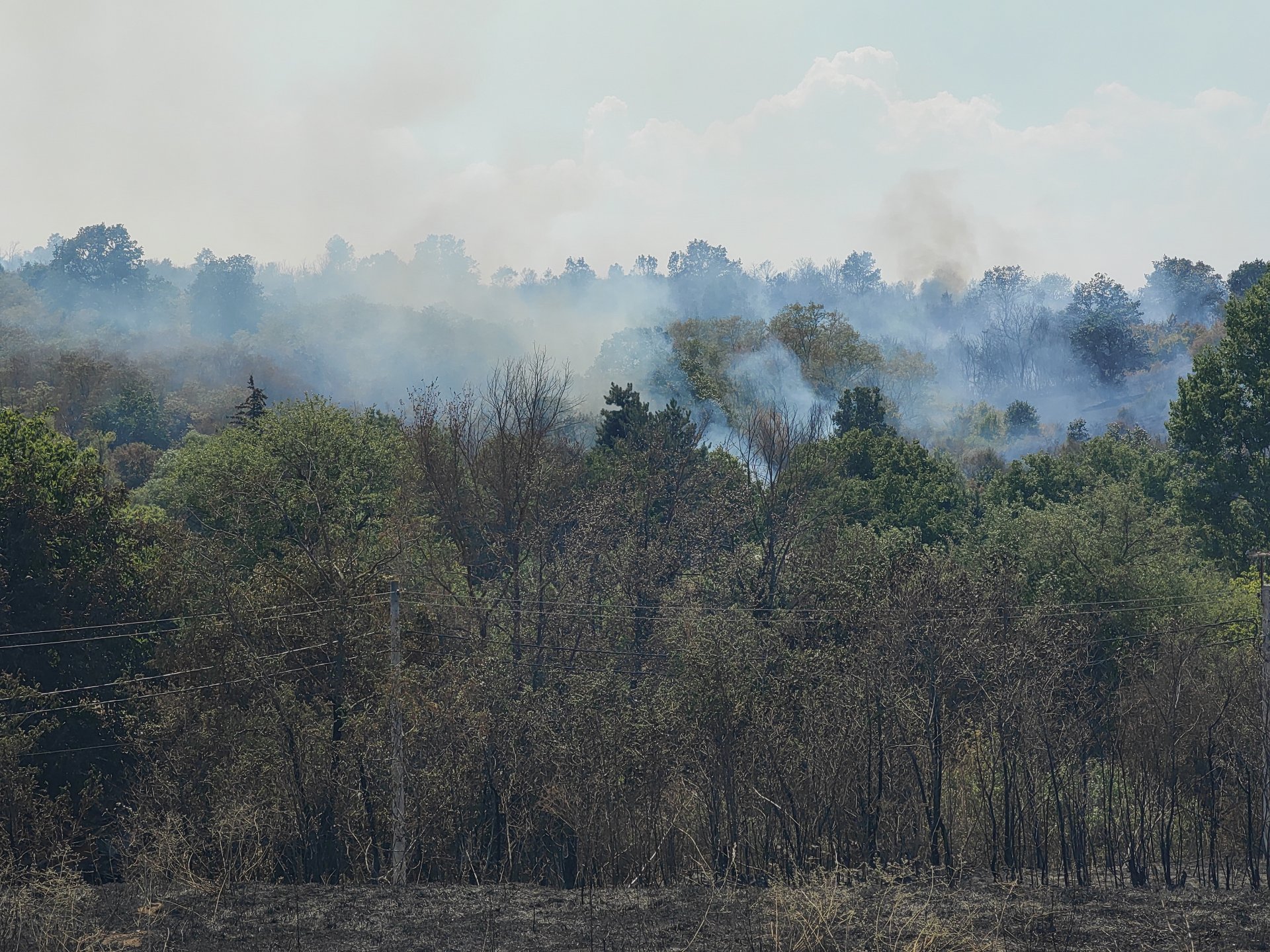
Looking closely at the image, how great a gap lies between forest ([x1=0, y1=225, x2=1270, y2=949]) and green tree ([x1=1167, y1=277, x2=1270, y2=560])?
0.14 m

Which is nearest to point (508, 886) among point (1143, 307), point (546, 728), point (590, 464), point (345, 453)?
point (546, 728)

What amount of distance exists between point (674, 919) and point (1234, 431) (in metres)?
36.1

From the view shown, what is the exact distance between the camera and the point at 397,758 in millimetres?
23406

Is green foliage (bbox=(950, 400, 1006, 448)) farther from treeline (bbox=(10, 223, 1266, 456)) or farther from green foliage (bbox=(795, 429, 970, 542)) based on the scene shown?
green foliage (bbox=(795, 429, 970, 542))

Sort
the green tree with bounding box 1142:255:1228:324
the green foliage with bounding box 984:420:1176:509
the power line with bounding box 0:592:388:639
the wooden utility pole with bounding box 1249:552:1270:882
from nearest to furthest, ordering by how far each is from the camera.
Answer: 1. the wooden utility pole with bounding box 1249:552:1270:882
2. the power line with bounding box 0:592:388:639
3. the green foliage with bounding box 984:420:1176:509
4. the green tree with bounding box 1142:255:1228:324

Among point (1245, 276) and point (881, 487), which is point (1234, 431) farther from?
point (1245, 276)

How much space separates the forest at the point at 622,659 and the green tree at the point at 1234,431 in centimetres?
14

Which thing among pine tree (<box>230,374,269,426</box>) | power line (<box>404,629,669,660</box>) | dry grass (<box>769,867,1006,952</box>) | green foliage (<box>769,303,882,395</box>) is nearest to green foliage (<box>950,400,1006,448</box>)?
green foliage (<box>769,303,882,395</box>)

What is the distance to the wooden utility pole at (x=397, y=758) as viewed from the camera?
23078 mm

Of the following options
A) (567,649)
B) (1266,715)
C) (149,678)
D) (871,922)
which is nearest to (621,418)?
(567,649)

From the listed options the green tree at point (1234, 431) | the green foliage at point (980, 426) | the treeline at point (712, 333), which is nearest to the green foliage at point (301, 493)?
the green tree at point (1234, 431)

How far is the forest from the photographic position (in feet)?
80.5

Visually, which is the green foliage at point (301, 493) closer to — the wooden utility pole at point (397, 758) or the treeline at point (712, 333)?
the wooden utility pole at point (397, 758)

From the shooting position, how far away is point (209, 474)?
143 ft
